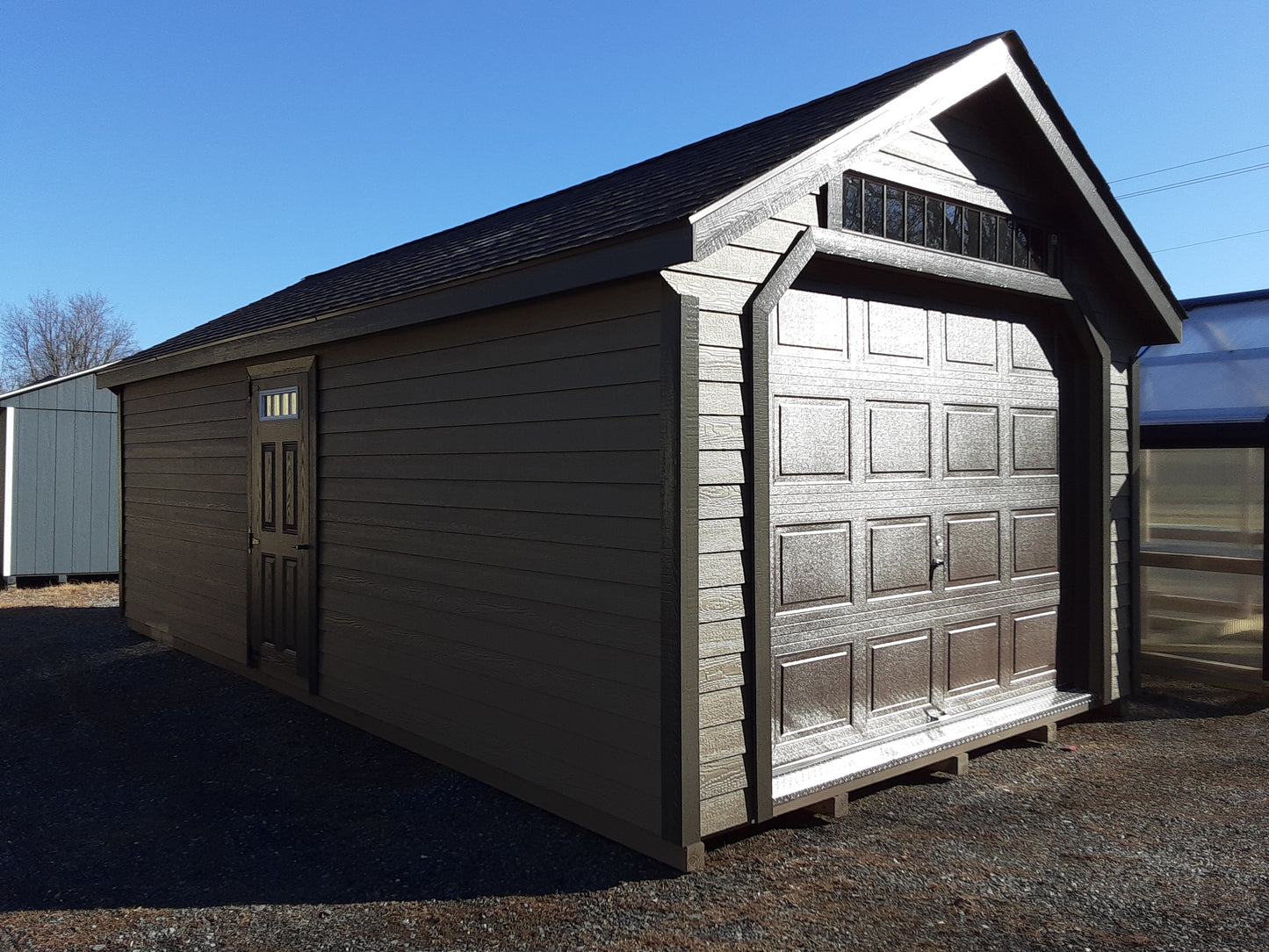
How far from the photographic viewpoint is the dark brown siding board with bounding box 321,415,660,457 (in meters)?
4.45

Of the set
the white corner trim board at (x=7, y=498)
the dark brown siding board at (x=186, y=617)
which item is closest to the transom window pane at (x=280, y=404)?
the dark brown siding board at (x=186, y=617)

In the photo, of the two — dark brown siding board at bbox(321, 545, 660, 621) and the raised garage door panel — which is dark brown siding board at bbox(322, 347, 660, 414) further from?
dark brown siding board at bbox(321, 545, 660, 621)

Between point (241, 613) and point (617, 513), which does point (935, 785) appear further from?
point (241, 613)

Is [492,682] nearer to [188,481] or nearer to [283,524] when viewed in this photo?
[283,524]

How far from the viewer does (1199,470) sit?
26.3 feet

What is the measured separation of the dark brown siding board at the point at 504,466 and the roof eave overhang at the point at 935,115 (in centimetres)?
104

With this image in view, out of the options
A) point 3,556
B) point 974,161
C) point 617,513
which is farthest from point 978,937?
point 3,556

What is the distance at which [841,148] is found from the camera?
4738 millimetres

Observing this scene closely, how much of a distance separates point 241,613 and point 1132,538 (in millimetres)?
7175

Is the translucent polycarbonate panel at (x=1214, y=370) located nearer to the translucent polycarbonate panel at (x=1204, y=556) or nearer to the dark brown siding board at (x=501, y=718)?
the translucent polycarbonate panel at (x=1204, y=556)

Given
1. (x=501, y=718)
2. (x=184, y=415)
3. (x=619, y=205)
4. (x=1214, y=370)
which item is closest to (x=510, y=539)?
(x=501, y=718)

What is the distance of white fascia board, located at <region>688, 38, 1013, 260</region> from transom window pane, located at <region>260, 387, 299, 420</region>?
171 inches

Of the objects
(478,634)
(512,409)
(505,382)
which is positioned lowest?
(478,634)

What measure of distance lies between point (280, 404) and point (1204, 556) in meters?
7.63
